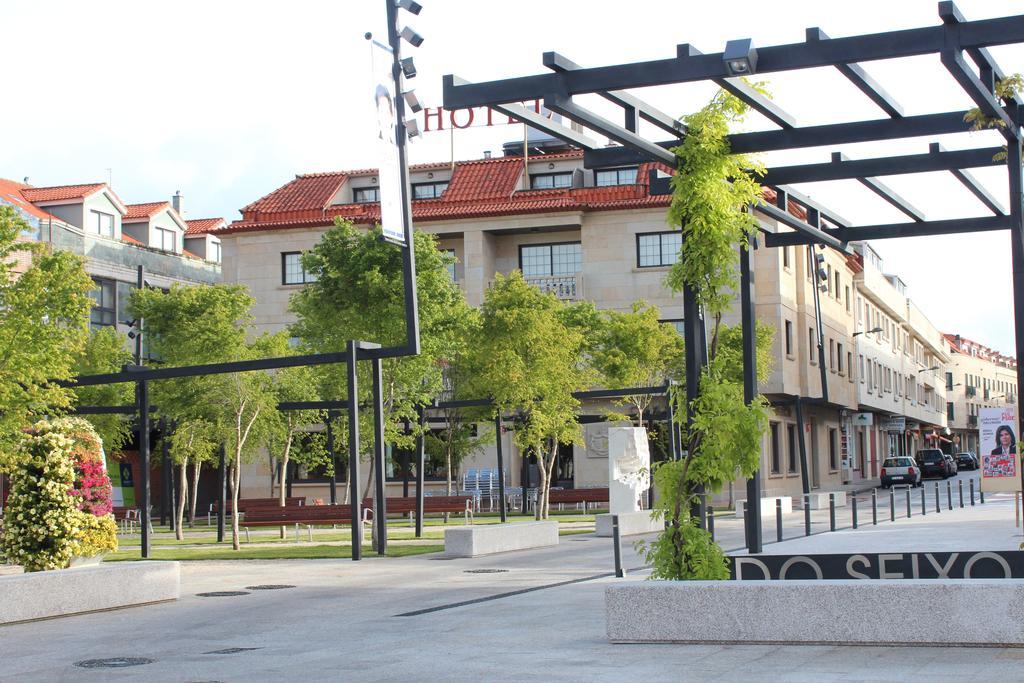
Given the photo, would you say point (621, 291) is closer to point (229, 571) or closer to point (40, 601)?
point (229, 571)

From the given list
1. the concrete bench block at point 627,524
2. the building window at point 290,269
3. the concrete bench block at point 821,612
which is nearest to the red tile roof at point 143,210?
the building window at point 290,269

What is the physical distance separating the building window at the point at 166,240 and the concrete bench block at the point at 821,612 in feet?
174

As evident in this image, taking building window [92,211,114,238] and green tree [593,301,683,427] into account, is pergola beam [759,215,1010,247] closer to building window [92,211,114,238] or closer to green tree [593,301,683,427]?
green tree [593,301,683,427]

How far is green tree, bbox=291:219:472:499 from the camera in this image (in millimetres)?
25266

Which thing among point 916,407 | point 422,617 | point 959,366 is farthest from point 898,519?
point 959,366

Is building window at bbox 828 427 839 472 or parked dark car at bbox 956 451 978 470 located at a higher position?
building window at bbox 828 427 839 472

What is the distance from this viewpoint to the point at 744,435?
10180mm

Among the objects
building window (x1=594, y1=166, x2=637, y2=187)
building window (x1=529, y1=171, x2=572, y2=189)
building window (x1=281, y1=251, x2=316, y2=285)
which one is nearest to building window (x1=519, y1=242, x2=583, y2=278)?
building window (x1=594, y1=166, x2=637, y2=187)

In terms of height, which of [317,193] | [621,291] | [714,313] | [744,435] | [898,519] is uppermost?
[317,193]

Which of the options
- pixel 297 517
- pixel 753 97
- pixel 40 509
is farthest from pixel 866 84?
pixel 297 517

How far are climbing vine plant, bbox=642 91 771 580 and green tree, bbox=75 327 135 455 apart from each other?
106ft

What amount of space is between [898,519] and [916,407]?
62.3 meters

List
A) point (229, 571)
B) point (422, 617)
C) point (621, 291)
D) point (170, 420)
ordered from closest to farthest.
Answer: point (422, 617) → point (229, 571) → point (170, 420) → point (621, 291)

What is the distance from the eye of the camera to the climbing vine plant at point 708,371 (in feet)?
33.4
